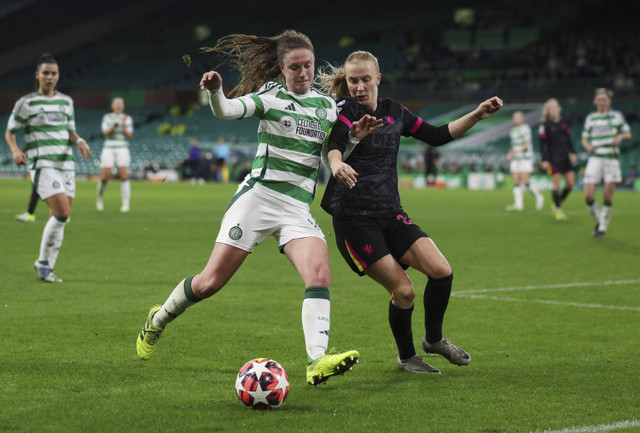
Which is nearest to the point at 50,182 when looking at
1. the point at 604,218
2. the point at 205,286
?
the point at 205,286

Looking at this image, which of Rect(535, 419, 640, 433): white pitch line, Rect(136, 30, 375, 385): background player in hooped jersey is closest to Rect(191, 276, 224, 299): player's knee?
Rect(136, 30, 375, 385): background player in hooped jersey

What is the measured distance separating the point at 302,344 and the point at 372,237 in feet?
4.15

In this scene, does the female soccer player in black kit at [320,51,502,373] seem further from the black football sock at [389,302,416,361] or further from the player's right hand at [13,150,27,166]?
the player's right hand at [13,150,27,166]

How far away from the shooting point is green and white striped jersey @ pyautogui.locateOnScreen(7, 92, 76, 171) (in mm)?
9906

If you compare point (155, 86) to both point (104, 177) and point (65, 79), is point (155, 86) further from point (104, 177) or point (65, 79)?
point (104, 177)

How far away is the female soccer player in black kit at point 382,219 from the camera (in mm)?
5688

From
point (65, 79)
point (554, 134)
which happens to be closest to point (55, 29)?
point (65, 79)

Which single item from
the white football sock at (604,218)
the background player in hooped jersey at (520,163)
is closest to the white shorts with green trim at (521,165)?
the background player in hooped jersey at (520,163)

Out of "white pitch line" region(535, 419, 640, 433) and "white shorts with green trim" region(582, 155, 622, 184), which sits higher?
"white shorts with green trim" region(582, 155, 622, 184)

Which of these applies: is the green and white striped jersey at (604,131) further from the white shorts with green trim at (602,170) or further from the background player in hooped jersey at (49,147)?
the background player in hooped jersey at (49,147)

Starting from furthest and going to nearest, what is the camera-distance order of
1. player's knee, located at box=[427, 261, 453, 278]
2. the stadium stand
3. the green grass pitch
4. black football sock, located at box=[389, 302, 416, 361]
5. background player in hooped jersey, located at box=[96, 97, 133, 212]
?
the stadium stand
background player in hooped jersey, located at box=[96, 97, 133, 212]
black football sock, located at box=[389, 302, 416, 361]
player's knee, located at box=[427, 261, 453, 278]
the green grass pitch

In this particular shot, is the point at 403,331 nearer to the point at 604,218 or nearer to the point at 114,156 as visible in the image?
the point at 604,218

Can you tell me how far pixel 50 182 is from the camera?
975 centimetres

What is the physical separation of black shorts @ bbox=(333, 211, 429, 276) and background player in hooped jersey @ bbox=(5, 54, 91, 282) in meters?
4.70
